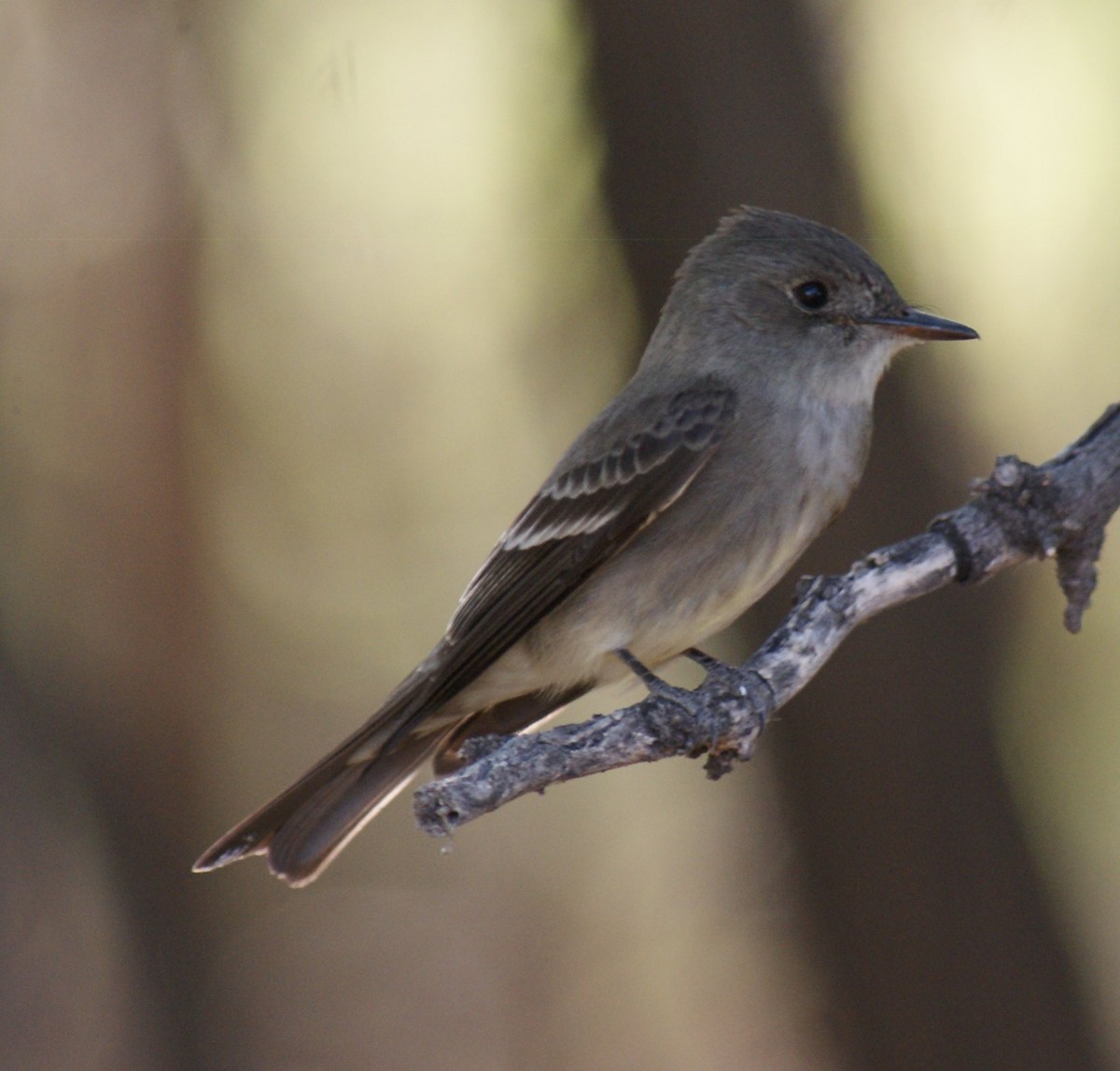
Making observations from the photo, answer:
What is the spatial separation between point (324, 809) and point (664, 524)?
0.92 m

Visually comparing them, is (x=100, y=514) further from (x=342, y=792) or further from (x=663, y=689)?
(x=663, y=689)

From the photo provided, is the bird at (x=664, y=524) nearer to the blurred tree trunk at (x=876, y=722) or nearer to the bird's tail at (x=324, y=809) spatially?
the bird's tail at (x=324, y=809)

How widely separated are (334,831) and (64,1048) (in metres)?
2.44

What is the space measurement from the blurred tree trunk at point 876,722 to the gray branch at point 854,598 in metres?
0.67

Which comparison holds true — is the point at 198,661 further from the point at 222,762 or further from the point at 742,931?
the point at 742,931

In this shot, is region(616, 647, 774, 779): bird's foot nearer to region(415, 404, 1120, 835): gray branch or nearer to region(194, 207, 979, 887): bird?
region(415, 404, 1120, 835): gray branch

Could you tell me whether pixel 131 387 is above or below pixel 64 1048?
above

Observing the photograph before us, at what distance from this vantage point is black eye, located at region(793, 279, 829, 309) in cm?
311

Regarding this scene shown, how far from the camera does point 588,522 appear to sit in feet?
9.81

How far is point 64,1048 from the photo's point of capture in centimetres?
468

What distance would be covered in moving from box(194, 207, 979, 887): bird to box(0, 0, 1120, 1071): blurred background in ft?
1.79

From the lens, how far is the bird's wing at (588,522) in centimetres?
290

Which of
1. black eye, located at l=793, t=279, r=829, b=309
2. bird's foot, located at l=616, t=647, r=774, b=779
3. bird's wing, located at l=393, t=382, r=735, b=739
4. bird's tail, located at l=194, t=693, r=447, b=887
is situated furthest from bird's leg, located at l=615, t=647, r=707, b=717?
black eye, located at l=793, t=279, r=829, b=309

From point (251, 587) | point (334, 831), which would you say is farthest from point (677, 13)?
point (251, 587)
